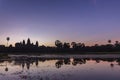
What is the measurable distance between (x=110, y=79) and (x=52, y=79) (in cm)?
717

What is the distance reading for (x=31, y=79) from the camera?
105 ft

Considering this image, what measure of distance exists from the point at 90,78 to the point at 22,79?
861 centimetres

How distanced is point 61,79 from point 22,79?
4881 millimetres

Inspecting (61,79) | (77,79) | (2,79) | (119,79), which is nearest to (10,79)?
(2,79)

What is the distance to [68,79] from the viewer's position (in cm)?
3200

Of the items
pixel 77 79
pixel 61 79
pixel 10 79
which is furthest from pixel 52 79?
pixel 10 79

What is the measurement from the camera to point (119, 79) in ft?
103

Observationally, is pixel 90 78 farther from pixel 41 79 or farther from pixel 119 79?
pixel 41 79

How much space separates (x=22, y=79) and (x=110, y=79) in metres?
10.9

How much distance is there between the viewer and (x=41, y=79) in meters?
32.1

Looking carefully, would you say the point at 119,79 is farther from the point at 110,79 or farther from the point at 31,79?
the point at 31,79

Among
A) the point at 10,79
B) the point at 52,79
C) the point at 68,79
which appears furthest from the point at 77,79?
the point at 10,79

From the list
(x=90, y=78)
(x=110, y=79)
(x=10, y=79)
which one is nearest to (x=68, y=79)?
(x=90, y=78)

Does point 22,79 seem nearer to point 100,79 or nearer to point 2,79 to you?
point 2,79
